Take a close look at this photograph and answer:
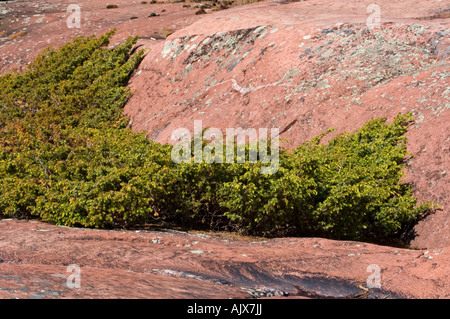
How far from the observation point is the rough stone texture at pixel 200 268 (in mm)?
4512

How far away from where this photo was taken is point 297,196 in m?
7.49

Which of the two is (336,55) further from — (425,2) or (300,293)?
(300,293)

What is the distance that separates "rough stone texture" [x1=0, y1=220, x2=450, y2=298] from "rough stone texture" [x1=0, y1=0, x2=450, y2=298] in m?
0.02

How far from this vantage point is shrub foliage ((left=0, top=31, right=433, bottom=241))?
753 centimetres

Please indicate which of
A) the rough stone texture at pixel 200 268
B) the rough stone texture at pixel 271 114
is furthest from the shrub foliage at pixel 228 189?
the rough stone texture at pixel 200 268

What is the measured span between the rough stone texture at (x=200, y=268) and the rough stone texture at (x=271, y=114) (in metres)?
0.02

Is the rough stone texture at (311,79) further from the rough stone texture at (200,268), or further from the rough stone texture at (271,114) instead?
the rough stone texture at (200,268)

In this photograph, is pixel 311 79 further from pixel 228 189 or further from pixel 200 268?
pixel 200 268

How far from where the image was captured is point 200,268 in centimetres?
528

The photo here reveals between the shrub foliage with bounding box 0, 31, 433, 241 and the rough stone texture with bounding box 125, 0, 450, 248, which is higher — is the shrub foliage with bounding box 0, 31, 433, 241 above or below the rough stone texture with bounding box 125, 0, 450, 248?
below

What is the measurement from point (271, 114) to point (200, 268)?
6.03 m

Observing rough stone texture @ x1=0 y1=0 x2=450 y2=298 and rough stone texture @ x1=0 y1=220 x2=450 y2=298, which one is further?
rough stone texture @ x1=0 y1=0 x2=450 y2=298

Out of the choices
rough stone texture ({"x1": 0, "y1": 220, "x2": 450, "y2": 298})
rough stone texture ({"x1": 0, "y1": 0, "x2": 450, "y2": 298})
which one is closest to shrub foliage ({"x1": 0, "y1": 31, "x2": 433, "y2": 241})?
rough stone texture ({"x1": 0, "y1": 0, "x2": 450, "y2": 298})

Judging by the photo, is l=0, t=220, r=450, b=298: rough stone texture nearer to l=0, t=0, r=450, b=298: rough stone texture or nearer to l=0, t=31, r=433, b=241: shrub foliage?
l=0, t=0, r=450, b=298: rough stone texture
